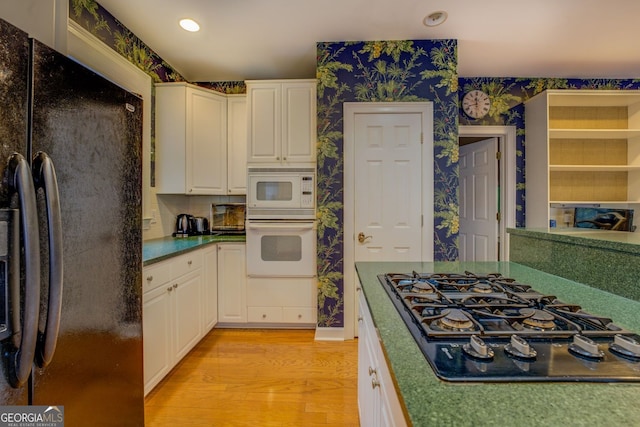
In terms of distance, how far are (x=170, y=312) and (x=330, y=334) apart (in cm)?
132

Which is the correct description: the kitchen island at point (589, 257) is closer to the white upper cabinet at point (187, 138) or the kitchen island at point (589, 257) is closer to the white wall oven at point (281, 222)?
the white wall oven at point (281, 222)

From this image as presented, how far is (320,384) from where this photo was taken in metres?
2.08

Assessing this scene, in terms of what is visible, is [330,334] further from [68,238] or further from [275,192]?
[68,238]

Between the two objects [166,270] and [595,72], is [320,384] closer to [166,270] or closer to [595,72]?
[166,270]

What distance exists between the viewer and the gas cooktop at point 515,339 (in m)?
0.56

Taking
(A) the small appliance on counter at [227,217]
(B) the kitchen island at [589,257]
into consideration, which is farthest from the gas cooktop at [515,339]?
(A) the small appliance on counter at [227,217]

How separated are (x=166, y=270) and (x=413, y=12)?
97.6 inches

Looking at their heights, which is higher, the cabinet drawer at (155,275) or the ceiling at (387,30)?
the ceiling at (387,30)

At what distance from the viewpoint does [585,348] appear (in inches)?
24.3

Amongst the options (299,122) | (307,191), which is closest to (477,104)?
(299,122)

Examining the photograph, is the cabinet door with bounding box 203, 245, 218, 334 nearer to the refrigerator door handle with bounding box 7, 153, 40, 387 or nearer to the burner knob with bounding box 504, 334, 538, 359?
the refrigerator door handle with bounding box 7, 153, 40, 387

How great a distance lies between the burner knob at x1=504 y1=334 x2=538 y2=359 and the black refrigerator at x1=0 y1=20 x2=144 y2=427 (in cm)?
109

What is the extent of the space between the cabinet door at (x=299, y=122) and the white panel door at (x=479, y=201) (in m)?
2.18

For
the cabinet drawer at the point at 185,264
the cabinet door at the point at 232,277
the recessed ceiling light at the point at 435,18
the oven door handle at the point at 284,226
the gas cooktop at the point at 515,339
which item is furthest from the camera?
the cabinet door at the point at 232,277
